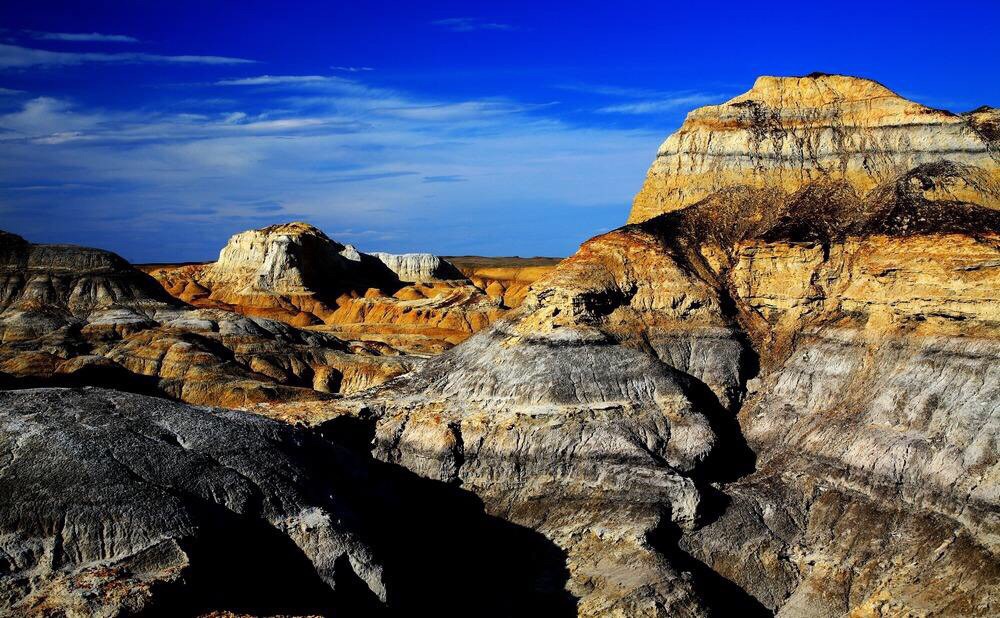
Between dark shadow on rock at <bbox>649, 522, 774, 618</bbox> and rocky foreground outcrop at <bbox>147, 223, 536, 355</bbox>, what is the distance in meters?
52.2

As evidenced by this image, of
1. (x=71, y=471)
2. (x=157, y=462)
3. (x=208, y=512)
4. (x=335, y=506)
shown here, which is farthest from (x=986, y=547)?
(x=71, y=471)

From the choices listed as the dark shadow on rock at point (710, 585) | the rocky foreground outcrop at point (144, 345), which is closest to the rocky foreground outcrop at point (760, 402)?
the dark shadow on rock at point (710, 585)

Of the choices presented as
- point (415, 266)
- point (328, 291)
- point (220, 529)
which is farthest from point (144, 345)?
point (415, 266)

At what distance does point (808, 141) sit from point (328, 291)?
7969 centimetres

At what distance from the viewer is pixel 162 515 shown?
28.8m

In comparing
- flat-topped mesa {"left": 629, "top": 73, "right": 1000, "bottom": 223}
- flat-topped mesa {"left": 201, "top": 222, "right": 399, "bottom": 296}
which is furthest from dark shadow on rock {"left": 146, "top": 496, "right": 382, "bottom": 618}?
flat-topped mesa {"left": 201, "top": 222, "right": 399, "bottom": 296}

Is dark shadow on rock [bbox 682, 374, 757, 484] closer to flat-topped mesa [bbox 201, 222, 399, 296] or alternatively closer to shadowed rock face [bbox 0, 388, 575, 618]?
shadowed rock face [bbox 0, 388, 575, 618]

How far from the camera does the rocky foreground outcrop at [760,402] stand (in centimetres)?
3388

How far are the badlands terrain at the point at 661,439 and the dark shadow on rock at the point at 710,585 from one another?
14cm

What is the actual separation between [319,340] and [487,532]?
42.0 meters

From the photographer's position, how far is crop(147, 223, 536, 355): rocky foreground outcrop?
98.0 m

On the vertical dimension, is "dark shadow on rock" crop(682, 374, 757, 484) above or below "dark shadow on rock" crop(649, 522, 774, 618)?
above

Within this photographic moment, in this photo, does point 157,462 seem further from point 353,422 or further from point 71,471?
point 353,422

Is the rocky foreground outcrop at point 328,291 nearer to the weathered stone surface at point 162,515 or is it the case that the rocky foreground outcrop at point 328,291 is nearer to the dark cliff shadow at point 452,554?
the dark cliff shadow at point 452,554
